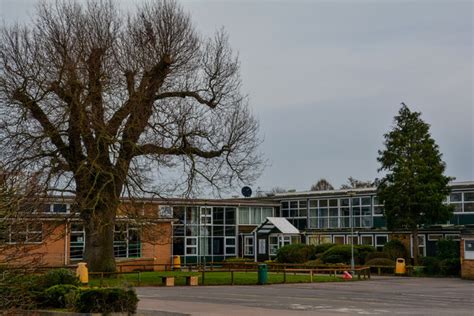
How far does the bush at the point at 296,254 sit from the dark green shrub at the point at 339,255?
2.22 m

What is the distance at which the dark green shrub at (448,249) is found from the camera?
44875 mm

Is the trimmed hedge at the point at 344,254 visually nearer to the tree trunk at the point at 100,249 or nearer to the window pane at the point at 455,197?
the window pane at the point at 455,197

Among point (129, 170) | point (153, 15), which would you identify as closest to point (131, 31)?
point (153, 15)

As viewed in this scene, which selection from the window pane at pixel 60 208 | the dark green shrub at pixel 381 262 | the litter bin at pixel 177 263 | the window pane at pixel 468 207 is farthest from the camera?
the window pane at pixel 468 207

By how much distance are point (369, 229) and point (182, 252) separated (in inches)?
597

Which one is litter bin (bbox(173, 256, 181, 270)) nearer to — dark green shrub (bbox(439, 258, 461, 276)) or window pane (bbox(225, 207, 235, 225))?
window pane (bbox(225, 207, 235, 225))

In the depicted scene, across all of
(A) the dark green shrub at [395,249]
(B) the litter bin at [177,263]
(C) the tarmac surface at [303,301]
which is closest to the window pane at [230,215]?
(B) the litter bin at [177,263]

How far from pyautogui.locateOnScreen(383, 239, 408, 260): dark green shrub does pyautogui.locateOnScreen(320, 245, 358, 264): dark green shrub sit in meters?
2.26

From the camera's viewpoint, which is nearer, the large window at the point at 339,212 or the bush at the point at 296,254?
the bush at the point at 296,254

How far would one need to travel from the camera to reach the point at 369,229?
56.9 meters

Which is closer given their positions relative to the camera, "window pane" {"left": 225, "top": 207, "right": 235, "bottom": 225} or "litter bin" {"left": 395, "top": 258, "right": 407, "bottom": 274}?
"litter bin" {"left": 395, "top": 258, "right": 407, "bottom": 274}

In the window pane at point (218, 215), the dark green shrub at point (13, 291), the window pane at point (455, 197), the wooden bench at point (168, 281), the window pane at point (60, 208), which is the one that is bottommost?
the wooden bench at point (168, 281)

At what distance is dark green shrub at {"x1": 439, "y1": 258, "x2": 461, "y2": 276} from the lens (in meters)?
43.8

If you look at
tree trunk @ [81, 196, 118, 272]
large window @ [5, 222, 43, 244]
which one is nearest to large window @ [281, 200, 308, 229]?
tree trunk @ [81, 196, 118, 272]
